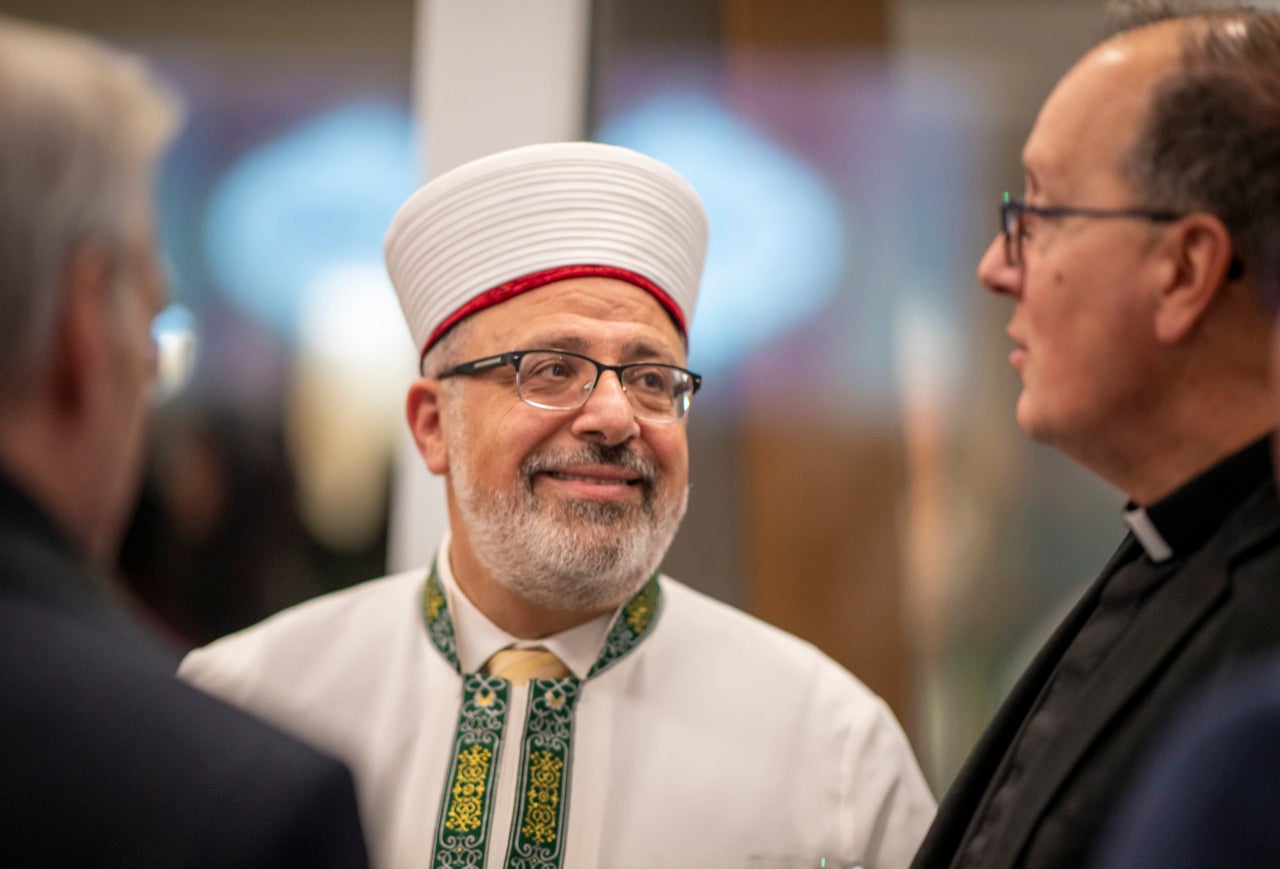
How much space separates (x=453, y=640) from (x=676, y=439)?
583mm

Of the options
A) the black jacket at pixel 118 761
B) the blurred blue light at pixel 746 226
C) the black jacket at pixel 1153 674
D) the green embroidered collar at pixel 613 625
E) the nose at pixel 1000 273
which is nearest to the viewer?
the black jacket at pixel 118 761

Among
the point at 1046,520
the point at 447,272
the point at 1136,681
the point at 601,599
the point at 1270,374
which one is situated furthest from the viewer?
the point at 1046,520

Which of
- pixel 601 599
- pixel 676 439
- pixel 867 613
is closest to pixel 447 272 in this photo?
pixel 676 439

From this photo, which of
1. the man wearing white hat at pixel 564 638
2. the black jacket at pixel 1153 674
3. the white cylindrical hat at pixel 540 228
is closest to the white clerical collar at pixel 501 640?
the man wearing white hat at pixel 564 638

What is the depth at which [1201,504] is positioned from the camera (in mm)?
1646

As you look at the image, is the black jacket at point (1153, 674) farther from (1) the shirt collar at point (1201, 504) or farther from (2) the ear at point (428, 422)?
(2) the ear at point (428, 422)

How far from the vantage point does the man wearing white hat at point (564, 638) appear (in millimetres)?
2291

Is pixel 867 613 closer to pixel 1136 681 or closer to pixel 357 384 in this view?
pixel 357 384

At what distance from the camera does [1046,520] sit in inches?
137

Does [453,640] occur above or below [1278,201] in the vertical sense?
below

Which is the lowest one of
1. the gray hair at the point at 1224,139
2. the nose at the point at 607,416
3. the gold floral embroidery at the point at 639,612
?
the gold floral embroidery at the point at 639,612

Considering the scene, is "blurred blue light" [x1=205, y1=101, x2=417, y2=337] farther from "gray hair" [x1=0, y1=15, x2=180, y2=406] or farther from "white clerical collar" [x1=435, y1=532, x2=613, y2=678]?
"gray hair" [x1=0, y1=15, x2=180, y2=406]

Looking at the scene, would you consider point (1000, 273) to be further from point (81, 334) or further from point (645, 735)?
point (81, 334)

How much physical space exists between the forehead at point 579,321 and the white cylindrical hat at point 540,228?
0.02 m
